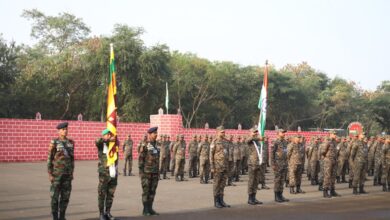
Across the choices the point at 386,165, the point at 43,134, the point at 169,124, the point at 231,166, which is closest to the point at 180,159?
the point at 231,166

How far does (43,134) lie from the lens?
27.3 meters

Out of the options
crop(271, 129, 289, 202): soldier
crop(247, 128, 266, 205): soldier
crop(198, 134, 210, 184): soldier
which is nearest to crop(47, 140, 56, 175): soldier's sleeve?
crop(247, 128, 266, 205): soldier

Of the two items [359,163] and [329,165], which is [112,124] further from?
[359,163]

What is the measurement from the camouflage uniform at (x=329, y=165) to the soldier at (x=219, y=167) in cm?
392

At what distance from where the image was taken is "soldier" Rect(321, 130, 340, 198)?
14.8 meters

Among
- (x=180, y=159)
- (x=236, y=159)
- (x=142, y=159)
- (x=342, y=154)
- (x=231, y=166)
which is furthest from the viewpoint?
(x=236, y=159)

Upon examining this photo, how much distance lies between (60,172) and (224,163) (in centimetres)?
433

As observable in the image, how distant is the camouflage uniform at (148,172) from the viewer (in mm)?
10656

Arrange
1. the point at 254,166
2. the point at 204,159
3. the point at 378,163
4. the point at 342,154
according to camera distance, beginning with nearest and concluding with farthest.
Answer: the point at 254,166 → the point at 204,159 → the point at 342,154 → the point at 378,163

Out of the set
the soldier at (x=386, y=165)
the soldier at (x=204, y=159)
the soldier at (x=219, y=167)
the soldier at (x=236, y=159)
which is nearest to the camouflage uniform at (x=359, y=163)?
the soldier at (x=386, y=165)

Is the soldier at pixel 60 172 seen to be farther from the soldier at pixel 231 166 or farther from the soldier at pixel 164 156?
the soldier at pixel 164 156

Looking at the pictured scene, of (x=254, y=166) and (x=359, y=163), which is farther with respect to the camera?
(x=359, y=163)

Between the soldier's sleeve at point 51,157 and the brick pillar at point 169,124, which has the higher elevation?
the brick pillar at point 169,124

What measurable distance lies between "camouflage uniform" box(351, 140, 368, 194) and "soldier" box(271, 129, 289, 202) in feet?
10.8
